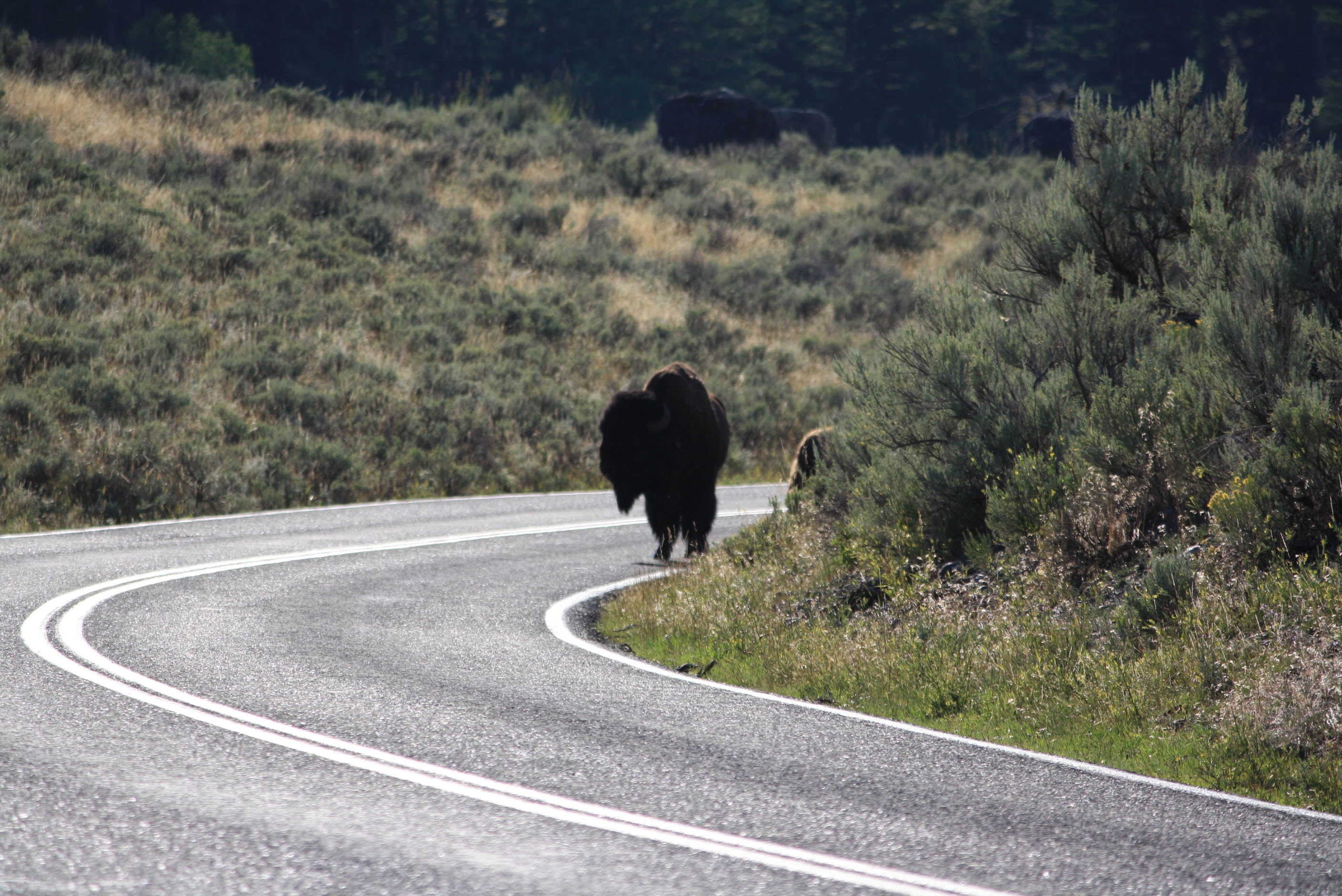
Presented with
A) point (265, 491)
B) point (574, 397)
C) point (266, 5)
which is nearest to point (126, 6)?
point (266, 5)

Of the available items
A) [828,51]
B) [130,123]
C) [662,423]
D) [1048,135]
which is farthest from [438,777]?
[828,51]

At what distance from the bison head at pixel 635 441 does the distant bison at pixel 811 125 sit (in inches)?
1695

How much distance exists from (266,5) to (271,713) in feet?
194

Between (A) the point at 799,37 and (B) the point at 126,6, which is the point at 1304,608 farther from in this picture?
(A) the point at 799,37

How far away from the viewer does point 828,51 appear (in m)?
64.7

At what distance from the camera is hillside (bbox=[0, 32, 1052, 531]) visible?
1811 centimetres

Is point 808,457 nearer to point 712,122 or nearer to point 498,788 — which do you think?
point 498,788

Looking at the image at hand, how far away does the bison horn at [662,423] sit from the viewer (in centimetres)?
1211

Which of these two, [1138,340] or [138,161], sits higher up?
[138,161]

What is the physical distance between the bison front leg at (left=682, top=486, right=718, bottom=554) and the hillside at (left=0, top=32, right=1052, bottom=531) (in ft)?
10.7

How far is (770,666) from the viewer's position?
314 inches

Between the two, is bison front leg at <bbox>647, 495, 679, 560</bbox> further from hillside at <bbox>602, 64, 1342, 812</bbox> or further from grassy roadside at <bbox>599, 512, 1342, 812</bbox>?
grassy roadside at <bbox>599, 512, 1342, 812</bbox>

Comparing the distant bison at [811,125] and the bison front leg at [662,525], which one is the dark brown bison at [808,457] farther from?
the distant bison at [811,125]

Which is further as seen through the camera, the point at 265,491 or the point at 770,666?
the point at 265,491
